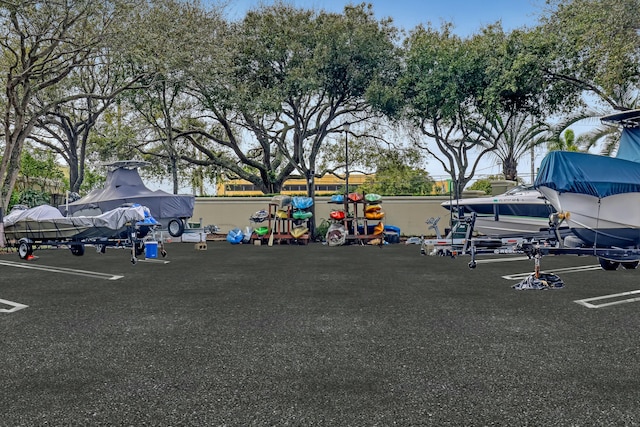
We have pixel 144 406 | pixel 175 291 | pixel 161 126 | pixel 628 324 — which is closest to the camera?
pixel 144 406

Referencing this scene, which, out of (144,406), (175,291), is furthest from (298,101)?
(144,406)

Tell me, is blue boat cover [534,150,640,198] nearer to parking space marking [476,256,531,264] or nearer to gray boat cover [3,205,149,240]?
parking space marking [476,256,531,264]

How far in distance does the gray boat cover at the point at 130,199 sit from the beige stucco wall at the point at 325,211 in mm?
5925

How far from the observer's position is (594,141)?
74.9 feet

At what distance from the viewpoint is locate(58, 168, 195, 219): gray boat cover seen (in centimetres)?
1730

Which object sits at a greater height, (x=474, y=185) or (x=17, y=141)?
(x=17, y=141)

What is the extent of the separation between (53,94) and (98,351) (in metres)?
23.4

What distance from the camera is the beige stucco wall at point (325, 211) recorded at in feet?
78.9

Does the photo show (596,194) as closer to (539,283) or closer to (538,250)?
(538,250)

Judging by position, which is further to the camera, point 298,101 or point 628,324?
point 298,101

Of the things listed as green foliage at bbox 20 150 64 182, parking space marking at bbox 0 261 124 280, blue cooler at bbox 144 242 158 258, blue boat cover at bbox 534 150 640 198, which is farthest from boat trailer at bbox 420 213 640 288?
green foliage at bbox 20 150 64 182

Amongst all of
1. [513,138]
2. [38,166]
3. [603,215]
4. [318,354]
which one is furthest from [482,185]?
[38,166]

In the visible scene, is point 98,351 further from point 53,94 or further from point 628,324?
point 53,94

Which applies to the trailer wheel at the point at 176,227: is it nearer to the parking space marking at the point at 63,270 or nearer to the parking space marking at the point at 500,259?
the parking space marking at the point at 63,270
